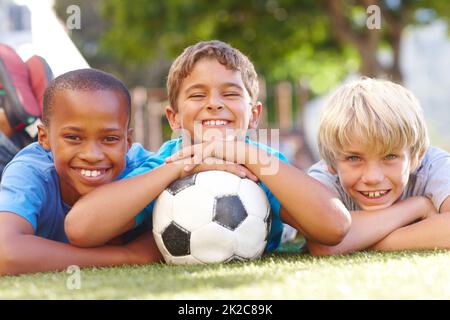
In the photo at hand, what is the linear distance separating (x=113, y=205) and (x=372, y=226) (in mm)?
1346

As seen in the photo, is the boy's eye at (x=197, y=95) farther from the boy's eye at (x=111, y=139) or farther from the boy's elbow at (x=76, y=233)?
the boy's elbow at (x=76, y=233)

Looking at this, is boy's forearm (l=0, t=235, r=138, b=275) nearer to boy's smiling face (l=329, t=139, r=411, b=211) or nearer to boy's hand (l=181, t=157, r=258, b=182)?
boy's hand (l=181, t=157, r=258, b=182)

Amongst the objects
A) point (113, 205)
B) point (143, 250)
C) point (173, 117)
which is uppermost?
point (173, 117)

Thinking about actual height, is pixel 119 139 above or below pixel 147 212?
above

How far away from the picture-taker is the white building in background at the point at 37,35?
233 inches

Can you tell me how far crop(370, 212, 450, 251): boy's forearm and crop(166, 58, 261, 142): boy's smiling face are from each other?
991 millimetres

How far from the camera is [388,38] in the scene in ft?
66.6

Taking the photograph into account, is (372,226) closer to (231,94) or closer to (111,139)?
(231,94)

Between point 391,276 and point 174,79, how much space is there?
5.95 ft

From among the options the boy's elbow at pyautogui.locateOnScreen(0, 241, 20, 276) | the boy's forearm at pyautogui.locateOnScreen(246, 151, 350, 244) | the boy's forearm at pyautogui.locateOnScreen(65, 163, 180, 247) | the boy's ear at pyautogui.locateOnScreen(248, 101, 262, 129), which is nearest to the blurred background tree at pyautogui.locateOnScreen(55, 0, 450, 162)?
the boy's ear at pyautogui.locateOnScreen(248, 101, 262, 129)

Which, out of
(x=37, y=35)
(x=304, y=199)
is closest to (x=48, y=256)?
(x=304, y=199)

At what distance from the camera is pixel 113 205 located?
12.0 ft
